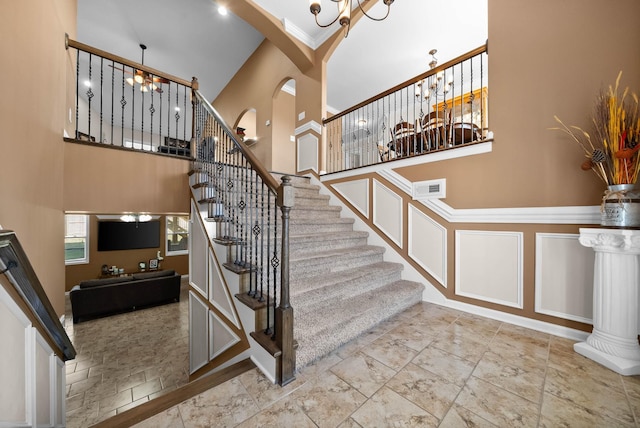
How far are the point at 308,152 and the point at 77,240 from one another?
7.55m

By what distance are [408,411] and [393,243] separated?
2058 millimetres

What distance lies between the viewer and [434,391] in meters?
1.39

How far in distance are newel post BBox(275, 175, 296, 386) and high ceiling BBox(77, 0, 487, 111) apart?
3820 mm

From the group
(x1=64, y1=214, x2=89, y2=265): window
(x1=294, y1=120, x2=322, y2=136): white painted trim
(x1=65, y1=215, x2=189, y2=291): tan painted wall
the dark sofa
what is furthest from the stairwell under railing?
(x1=64, y1=214, x2=89, y2=265): window

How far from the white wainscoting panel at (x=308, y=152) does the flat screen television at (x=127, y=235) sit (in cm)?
622

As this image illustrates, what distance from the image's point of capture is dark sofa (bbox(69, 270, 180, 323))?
4.91 meters

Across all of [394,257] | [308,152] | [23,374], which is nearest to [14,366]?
[23,374]

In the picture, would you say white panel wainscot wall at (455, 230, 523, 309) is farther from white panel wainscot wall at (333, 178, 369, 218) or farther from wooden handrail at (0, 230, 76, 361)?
wooden handrail at (0, 230, 76, 361)

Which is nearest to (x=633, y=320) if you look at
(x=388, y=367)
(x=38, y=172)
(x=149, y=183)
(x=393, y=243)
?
(x=388, y=367)

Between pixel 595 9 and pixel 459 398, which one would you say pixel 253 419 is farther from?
pixel 595 9

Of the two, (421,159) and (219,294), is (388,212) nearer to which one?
(421,159)

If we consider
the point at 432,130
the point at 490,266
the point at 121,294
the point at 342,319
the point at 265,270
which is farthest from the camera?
the point at 121,294

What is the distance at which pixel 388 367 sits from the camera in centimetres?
161

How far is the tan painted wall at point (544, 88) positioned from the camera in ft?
6.02
